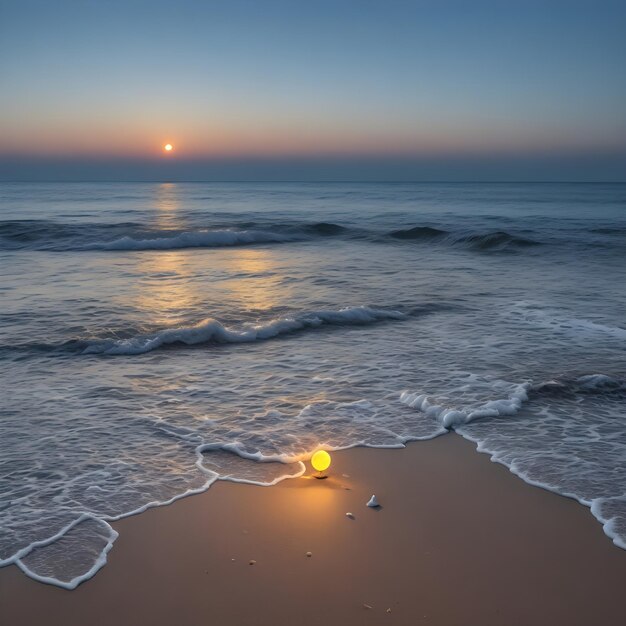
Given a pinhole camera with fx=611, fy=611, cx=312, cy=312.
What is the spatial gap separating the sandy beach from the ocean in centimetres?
18

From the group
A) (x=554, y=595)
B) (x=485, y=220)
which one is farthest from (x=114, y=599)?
(x=485, y=220)

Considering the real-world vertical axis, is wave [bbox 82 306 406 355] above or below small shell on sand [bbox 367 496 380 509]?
above

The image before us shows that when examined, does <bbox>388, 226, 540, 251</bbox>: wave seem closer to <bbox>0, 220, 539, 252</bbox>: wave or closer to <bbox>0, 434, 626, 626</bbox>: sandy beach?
<bbox>0, 220, 539, 252</bbox>: wave

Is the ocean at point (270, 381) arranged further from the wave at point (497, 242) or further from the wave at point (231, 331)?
the wave at point (497, 242)

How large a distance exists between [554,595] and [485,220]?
32.7 meters

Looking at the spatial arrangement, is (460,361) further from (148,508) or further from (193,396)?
(148,508)

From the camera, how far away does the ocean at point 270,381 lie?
15.9ft

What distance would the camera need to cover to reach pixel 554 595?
3531mm

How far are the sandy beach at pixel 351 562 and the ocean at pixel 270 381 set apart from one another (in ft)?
0.60

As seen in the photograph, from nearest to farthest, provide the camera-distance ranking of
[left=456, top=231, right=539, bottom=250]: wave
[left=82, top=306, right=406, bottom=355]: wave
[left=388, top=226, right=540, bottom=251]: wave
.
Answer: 1. [left=82, top=306, right=406, bottom=355]: wave
2. [left=456, top=231, right=539, bottom=250]: wave
3. [left=388, top=226, right=540, bottom=251]: wave

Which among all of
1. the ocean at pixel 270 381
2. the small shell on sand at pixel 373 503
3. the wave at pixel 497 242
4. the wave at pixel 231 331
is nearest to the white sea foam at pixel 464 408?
the ocean at pixel 270 381

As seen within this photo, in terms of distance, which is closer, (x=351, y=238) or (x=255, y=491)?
(x=255, y=491)

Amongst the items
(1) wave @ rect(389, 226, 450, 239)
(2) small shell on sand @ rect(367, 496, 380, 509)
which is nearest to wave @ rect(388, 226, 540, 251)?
(1) wave @ rect(389, 226, 450, 239)

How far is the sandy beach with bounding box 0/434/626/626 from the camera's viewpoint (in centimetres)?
340
